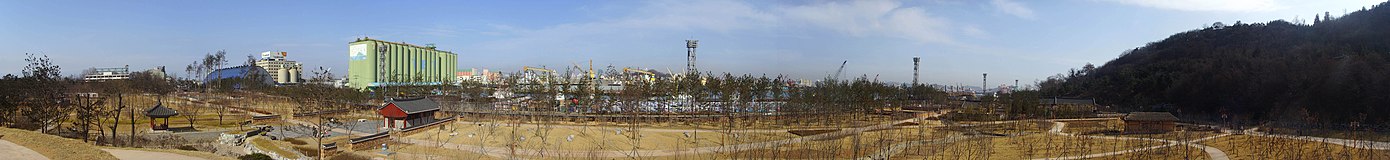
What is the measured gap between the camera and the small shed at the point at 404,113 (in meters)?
28.5

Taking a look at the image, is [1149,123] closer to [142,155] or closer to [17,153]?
[142,155]

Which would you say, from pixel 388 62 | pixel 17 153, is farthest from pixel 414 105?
pixel 388 62

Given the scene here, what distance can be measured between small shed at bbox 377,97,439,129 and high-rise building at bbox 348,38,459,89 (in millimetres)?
46550

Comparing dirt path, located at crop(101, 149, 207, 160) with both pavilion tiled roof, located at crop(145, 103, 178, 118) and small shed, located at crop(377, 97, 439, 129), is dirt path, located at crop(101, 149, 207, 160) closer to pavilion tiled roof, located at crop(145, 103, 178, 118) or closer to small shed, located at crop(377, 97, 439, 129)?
small shed, located at crop(377, 97, 439, 129)

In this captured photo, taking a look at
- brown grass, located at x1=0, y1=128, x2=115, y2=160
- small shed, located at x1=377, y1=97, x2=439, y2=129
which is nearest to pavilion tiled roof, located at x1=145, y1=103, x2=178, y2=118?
small shed, located at x1=377, y1=97, x2=439, y2=129

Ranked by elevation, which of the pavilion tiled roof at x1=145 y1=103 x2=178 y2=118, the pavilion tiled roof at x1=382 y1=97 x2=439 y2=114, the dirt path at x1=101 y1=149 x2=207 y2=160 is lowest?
the dirt path at x1=101 y1=149 x2=207 y2=160

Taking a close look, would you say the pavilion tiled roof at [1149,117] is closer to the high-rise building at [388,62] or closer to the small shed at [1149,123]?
the small shed at [1149,123]

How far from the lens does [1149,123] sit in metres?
31.7

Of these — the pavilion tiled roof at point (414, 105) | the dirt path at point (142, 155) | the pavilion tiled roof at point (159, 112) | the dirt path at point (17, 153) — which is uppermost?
the pavilion tiled roof at point (414, 105)

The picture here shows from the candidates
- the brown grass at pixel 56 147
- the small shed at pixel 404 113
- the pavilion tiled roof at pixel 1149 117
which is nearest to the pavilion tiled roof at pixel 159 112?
the small shed at pixel 404 113

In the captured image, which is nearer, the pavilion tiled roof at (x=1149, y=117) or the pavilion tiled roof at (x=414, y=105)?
the pavilion tiled roof at (x=414, y=105)

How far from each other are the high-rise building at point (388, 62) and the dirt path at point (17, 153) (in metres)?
59.4

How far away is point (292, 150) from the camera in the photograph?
Answer: 21.7 meters

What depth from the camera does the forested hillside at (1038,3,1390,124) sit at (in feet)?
131
